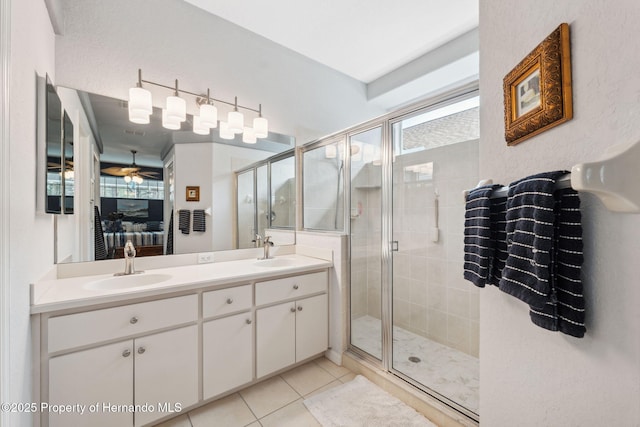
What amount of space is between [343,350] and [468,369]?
95 cm

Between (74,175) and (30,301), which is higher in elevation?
(74,175)

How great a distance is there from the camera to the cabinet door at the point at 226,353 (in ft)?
5.36

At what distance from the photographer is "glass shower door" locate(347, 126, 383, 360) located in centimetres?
218

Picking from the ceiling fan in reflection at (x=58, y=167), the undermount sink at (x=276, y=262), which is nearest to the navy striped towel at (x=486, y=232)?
the undermount sink at (x=276, y=262)

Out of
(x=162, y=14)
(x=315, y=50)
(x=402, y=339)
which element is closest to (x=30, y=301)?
(x=162, y=14)

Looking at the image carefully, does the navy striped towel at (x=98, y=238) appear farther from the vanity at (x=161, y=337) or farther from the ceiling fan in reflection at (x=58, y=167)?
the ceiling fan in reflection at (x=58, y=167)

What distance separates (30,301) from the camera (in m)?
1.16

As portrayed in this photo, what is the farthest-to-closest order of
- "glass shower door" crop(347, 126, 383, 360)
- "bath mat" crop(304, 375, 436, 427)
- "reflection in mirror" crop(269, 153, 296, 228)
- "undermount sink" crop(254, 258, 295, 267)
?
"reflection in mirror" crop(269, 153, 296, 228) < "undermount sink" crop(254, 258, 295, 267) < "glass shower door" crop(347, 126, 383, 360) < "bath mat" crop(304, 375, 436, 427)

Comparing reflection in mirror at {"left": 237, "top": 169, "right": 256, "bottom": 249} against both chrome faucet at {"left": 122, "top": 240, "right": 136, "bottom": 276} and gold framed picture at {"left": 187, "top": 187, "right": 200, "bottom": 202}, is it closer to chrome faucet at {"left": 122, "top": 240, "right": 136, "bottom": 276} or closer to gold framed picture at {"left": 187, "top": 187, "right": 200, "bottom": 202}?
gold framed picture at {"left": 187, "top": 187, "right": 200, "bottom": 202}

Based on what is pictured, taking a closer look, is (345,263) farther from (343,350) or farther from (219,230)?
(219,230)

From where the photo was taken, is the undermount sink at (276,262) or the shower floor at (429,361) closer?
the shower floor at (429,361)

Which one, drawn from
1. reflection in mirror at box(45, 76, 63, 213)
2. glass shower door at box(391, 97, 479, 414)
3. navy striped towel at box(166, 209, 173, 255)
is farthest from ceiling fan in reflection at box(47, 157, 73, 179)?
glass shower door at box(391, 97, 479, 414)

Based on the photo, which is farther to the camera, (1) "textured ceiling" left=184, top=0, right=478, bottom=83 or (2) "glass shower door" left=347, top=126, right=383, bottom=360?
(2) "glass shower door" left=347, top=126, right=383, bottom=360

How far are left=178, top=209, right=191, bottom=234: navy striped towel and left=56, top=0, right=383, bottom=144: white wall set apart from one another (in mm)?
878
